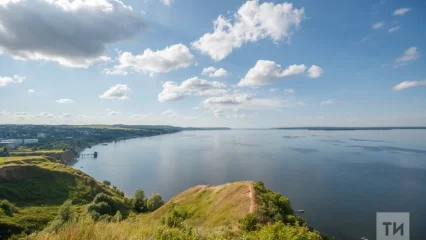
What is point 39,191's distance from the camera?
225 feet

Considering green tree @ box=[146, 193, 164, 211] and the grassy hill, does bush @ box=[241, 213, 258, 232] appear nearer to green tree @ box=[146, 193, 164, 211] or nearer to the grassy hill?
the grassy hill

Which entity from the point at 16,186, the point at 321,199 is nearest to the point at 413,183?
the point at 321,199

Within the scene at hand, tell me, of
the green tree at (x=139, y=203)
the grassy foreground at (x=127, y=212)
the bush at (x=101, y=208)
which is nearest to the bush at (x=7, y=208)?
the grassy foreground at (x=127, y=212)

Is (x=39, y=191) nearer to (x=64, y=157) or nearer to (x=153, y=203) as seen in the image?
(x=153, y=203)

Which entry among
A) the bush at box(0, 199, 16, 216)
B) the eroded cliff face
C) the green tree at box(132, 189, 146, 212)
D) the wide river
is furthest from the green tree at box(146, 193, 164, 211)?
the eroded cliff face

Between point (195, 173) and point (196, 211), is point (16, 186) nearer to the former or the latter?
point (196, 211)

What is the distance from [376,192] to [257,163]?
199ft

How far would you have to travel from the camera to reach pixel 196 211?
133 feet

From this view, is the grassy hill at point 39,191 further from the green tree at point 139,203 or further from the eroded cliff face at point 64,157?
the eroded cliff face at point 64,157

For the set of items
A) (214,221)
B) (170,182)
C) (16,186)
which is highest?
(214,221)

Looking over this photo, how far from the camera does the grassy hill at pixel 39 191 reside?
168 feet

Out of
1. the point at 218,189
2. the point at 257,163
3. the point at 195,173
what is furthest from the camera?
the point at 257,163

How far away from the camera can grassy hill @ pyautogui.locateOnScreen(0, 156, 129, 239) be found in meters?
51.2

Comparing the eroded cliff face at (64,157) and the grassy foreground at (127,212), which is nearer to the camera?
the grassy foreground at (127,212)
